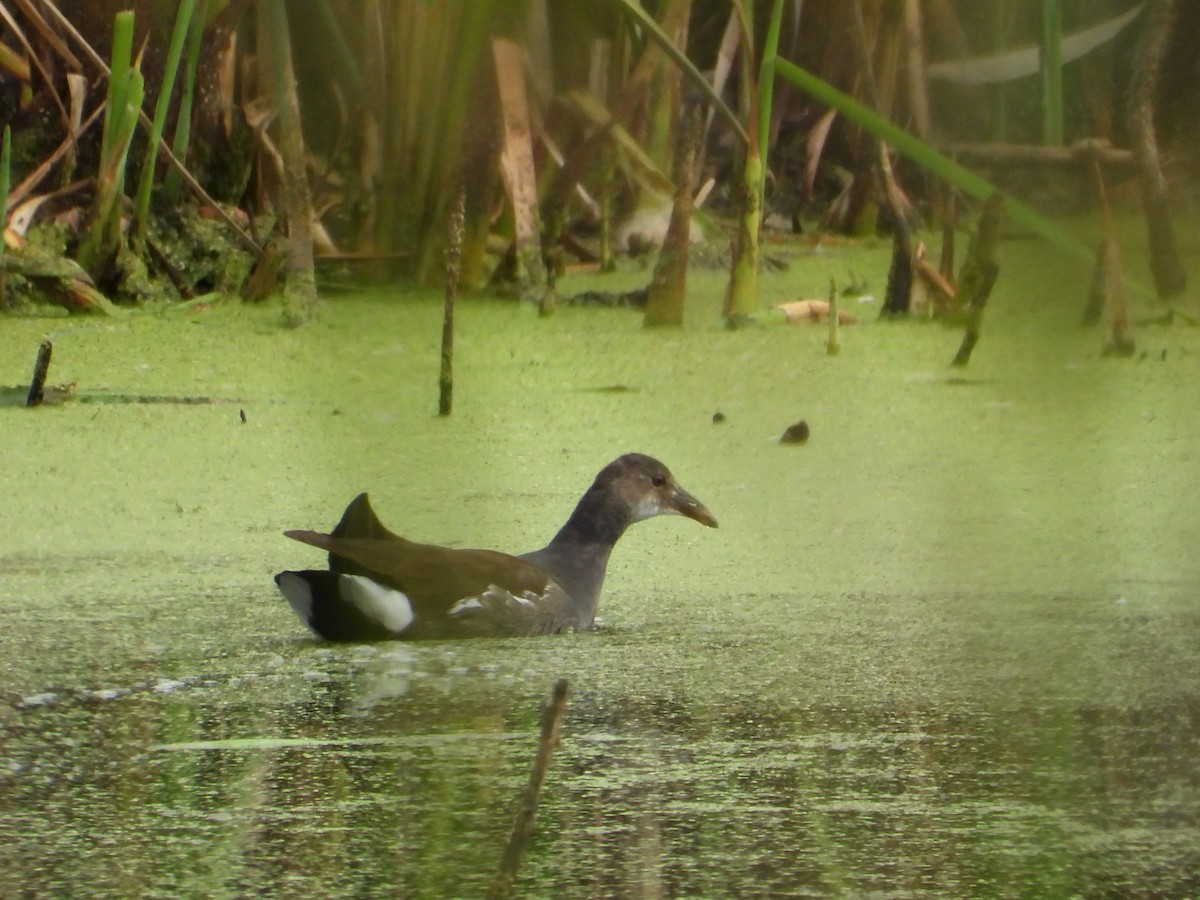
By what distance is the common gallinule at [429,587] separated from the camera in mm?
1153

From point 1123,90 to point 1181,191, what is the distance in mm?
69

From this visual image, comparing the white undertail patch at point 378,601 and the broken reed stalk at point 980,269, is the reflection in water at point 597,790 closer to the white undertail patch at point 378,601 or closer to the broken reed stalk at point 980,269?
the white undertail patch at point 378,601

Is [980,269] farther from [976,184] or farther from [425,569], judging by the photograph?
[976,184]

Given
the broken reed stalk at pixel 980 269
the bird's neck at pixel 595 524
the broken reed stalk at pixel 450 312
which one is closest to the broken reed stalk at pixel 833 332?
the broken reed stalk at pixel 980 269

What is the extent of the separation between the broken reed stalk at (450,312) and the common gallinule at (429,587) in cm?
41

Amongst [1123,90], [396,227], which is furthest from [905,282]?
[1123,90]

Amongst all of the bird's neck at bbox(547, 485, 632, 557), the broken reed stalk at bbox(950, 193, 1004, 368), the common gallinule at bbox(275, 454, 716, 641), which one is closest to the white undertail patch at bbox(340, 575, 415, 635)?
the common gallinule at bbox(275, 454, 716, 641)

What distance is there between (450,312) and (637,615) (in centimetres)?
48

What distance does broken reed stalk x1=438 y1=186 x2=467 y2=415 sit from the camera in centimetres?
168

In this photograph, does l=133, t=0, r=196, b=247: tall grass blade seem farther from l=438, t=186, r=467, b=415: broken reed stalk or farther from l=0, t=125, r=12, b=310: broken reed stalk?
l=438, t=186, r=467, b=415: broken reed stalk

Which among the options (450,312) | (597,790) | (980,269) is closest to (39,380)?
(450,312)

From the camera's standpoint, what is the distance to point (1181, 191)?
0.38 meters

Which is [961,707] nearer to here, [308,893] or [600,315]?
[308,893]

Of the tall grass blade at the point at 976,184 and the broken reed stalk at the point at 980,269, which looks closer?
the tall grass blade at the point at 976,184
